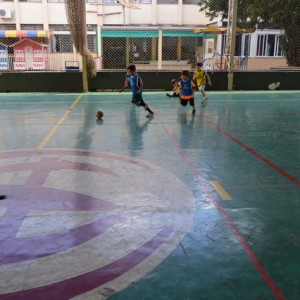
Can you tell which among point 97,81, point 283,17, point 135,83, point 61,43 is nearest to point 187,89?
point 135,83

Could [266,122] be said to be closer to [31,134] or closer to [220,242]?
[31,134]

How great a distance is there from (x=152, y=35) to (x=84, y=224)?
81.9 feet

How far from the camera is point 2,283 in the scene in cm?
298

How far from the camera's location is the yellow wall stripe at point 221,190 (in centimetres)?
475

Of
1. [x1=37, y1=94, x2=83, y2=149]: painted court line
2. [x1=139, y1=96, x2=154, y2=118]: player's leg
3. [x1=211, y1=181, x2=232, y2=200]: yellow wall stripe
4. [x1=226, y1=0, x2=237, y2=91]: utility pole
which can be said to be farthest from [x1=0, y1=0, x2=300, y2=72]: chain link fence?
[x1=211, y1=181, x2=232, y2=200]: yellow wall stripe

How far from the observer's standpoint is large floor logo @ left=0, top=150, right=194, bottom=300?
119 inches

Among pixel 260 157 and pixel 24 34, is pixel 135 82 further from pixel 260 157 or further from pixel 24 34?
pixel 24 34

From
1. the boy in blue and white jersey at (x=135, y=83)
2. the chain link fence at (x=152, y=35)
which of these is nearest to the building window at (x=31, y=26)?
the chain link fence at (x=152, y=35)

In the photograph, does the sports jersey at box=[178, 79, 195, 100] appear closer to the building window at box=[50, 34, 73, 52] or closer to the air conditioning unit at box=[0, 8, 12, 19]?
the building window at box=[50, 34, 73, 52]

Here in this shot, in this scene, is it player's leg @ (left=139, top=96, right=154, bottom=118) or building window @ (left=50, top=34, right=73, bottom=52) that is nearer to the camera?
player's leg @ (left=139, top=96, right=154, bottom=118)

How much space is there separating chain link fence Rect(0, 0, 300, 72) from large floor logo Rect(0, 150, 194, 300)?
1515 centimetres

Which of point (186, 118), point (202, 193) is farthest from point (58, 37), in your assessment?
point (202, 193)

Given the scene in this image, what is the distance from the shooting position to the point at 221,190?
501 cm

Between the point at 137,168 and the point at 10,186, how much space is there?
190cm
